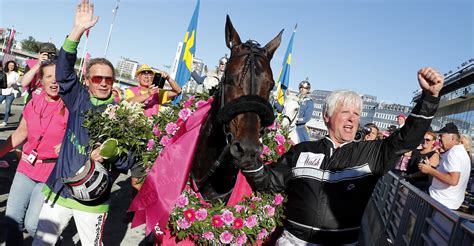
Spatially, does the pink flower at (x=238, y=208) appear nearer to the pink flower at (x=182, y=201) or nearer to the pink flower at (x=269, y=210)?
the pink flower at (x=269, y=210)

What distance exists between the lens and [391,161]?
2727 millimetres

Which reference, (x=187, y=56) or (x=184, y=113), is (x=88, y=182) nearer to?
(x=184, y=113)

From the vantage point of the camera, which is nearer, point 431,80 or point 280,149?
point 431,80

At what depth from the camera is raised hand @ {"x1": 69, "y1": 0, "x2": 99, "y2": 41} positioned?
3.23 meters

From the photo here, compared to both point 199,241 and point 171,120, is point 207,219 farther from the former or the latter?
point 171,120

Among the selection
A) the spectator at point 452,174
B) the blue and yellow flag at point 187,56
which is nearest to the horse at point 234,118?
the spectator at point 452,174

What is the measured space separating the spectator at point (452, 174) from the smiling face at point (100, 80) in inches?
171

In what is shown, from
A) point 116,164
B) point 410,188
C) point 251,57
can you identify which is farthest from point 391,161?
point 410,188

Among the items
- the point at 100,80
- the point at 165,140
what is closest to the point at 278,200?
the point at 165,140

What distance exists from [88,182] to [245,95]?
1419mm

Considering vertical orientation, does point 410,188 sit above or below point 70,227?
above

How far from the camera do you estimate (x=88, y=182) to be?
313 centimetres

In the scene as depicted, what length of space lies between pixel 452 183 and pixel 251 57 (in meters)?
3.94

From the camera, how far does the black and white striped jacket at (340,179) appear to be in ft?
8.73
